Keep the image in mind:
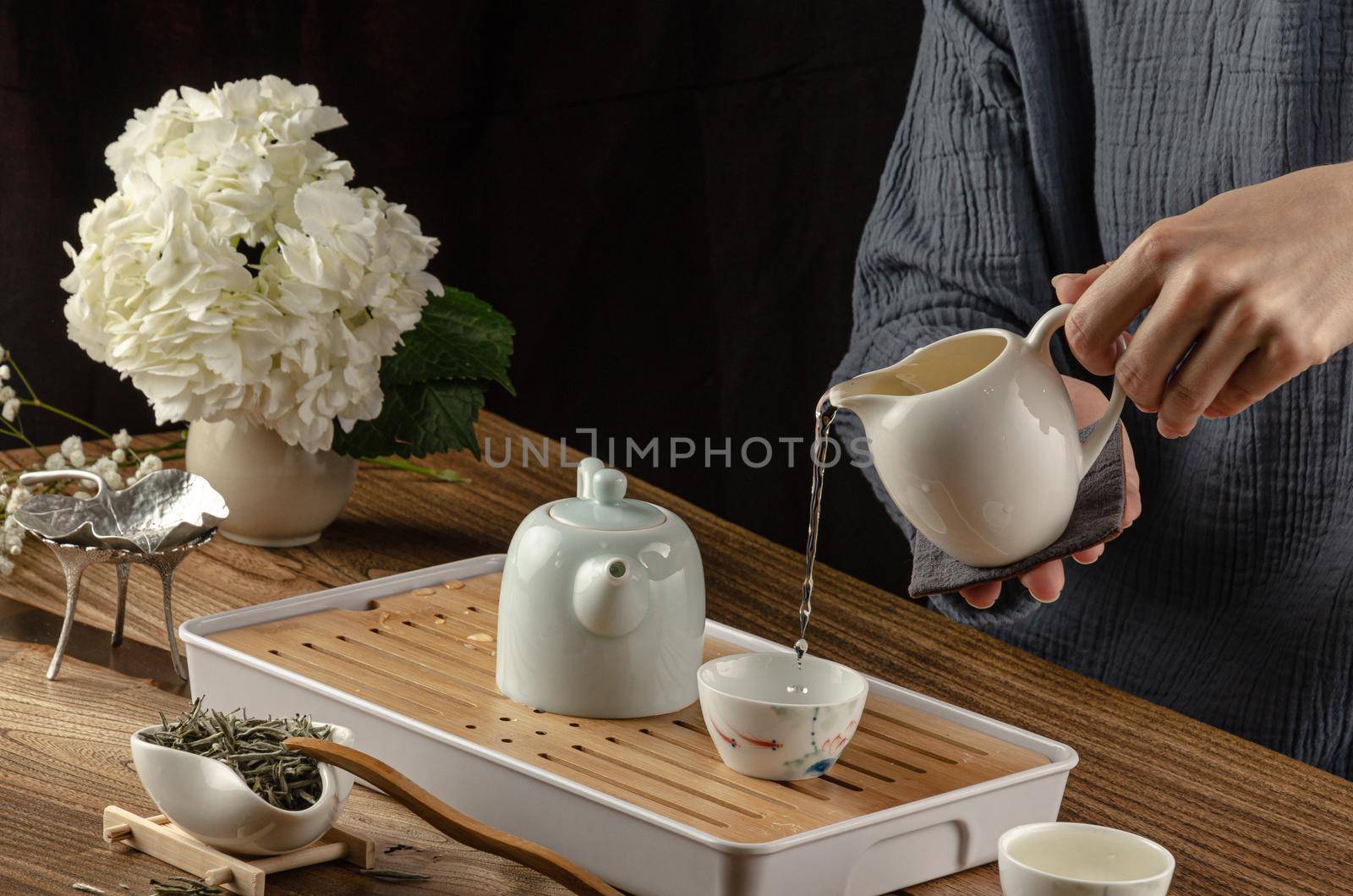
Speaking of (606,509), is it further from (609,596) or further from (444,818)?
(444,818)

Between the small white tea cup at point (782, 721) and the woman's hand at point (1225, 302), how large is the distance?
0.93 feet

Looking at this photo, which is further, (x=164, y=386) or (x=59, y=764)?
(x=164, y=386)

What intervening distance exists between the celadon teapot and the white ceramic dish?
0.21m

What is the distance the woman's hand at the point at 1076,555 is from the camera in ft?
3.46

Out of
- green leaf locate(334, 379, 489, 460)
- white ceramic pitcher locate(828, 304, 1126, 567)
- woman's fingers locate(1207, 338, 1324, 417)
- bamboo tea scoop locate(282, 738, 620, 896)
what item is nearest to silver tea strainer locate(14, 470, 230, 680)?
green leaf locate(334, 379, 489, 460)

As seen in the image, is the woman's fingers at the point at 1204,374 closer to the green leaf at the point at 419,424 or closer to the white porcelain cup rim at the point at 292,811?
the white porcelain cup rim at the point at 292,811

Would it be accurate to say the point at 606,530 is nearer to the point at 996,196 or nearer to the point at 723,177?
the point at 996,196

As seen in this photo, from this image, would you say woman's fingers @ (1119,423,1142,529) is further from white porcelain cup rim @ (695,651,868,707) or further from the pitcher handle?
white porcelain cup rim @ (695,651,868,707)

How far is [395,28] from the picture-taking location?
2.79m

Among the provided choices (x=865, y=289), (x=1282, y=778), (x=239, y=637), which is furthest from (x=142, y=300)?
(x=1282, y=778)

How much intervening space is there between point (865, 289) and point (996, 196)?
204 millimetres

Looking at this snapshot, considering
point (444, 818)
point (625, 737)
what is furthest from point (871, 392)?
point (444, 818)

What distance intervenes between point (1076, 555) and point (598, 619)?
13.7 inches

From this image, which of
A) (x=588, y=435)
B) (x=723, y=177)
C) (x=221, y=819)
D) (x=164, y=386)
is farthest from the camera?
(x=588, y=435)
